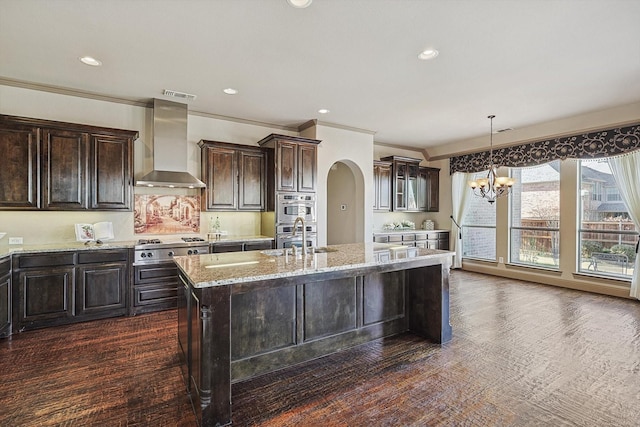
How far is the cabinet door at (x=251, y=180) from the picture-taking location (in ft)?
16.5

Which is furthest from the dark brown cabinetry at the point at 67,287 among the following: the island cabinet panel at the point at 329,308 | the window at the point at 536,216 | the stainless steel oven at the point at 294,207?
the window at the point at 536,216

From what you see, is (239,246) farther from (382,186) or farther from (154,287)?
(382,186)

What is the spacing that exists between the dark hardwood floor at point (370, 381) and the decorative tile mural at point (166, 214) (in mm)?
1455

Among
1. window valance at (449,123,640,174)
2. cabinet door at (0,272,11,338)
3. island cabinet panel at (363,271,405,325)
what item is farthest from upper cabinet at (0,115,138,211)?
window valance at (449,123,640,174)

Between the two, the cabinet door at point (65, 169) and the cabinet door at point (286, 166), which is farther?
the cabinet door at point (286, 166)

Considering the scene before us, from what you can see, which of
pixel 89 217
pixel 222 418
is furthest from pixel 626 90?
pixel 89 217

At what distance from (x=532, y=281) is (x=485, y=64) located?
14.7 feet

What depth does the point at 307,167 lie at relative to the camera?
5.29 m

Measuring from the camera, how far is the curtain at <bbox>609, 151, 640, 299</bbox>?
15.4ft

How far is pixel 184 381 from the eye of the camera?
8.20 feet

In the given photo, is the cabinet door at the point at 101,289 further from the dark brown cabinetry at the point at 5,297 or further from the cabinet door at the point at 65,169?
the cabinet door at the point at 65,169

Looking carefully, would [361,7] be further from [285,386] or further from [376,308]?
[285,386]

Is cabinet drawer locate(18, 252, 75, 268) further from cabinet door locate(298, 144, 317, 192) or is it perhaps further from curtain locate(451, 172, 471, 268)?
curtain locate(451, 172, 471, 268)

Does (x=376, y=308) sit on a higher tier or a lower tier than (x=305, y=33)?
lower
